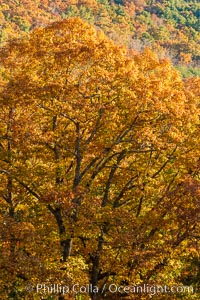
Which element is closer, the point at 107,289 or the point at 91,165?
the point at 91,165

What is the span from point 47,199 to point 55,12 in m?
173

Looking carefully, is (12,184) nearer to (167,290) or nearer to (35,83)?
(35,83)

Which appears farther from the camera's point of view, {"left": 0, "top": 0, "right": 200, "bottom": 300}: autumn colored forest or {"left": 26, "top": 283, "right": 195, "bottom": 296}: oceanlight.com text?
{"left": 0, "top": 0, "right": 200, "bottom": 300}: autumn colored forest

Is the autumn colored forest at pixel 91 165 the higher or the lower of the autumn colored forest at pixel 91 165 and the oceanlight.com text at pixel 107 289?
the higher

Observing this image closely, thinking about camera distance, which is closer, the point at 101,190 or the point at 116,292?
the point at 116,292

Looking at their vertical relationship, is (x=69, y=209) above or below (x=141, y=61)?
below

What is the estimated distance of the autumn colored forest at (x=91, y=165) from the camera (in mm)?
16000

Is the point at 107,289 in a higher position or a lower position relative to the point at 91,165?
lower

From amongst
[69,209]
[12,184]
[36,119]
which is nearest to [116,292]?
[69,209]

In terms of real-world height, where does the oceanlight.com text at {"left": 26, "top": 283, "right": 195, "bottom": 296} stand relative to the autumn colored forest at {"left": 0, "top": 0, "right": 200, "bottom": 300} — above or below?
below

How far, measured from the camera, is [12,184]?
1995 centimetres

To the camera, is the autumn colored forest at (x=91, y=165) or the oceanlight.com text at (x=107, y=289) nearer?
the oceanlight.com text at (x=107, y=289)

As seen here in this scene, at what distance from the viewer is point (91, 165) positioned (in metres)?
18.7

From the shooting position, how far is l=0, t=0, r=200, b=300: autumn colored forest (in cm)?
1600
